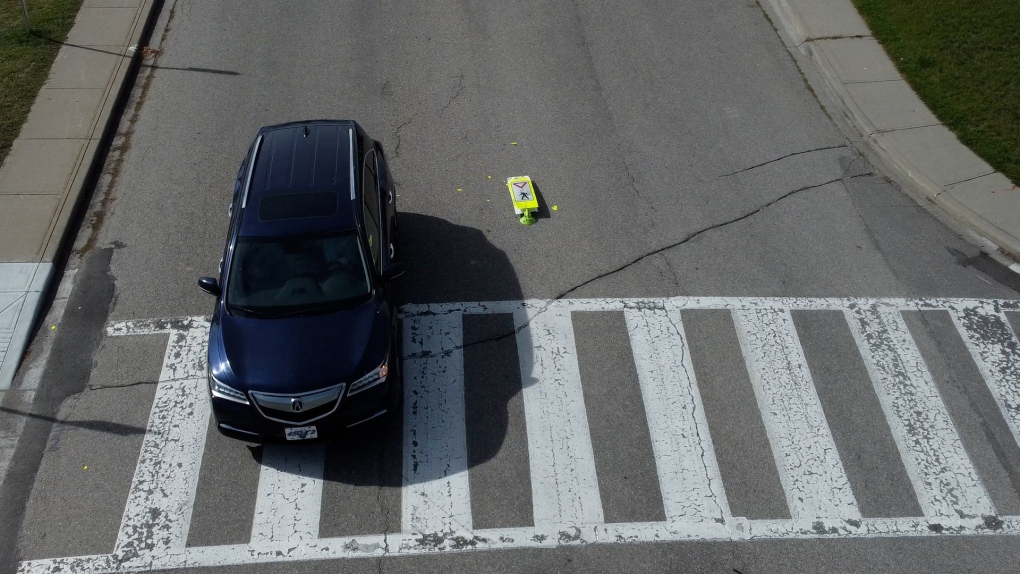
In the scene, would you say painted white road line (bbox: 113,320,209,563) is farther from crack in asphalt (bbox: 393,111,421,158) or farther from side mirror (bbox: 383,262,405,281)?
crack in asphalt (bbox: 393,111,421,158)

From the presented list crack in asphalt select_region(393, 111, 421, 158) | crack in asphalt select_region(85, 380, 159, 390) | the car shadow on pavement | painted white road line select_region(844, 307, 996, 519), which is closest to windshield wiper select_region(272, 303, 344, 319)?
the car shadow on pavement

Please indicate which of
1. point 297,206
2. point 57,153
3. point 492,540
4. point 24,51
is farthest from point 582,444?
point 24,51

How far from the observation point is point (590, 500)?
293 inches

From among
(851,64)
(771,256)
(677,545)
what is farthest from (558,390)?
(851,64)

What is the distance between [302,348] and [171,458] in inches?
68.1

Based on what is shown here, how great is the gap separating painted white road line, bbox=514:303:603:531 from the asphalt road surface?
30 millimetres

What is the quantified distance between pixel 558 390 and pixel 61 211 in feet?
22.2

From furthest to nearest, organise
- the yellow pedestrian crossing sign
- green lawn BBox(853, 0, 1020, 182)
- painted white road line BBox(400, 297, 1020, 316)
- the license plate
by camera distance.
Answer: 1. green lawn BBox(853, 0, 1020, 182)
2. the yellow pedestrian crossing sign
3. painted white road line BBox(400, 297, 1020, 316)
4. the license plate

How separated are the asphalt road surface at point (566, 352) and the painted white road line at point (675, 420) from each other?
1.1 inches

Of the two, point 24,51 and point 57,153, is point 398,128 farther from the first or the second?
point 24,51

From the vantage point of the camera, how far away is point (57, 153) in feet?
36.4

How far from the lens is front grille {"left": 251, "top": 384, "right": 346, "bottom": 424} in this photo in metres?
7.18

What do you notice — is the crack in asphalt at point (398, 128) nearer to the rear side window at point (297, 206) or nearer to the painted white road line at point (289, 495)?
the rear side window at point (297, 206)

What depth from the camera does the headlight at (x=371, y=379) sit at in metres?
7.34
